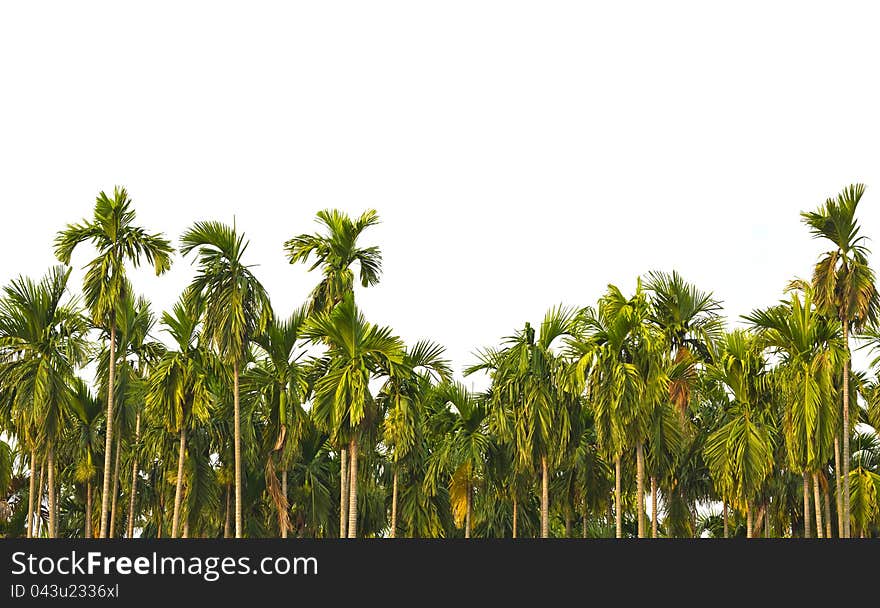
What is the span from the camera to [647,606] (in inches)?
579

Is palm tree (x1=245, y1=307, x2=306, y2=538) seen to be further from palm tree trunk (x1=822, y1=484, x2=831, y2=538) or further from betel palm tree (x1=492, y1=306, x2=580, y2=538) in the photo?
palm tree trunk (x1=822, y1=484, x2=831, y2=538)

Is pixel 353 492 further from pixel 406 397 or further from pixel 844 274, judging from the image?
pixel 844 274

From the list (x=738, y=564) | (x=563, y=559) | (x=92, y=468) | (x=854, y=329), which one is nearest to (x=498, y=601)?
(x=563, y=559)

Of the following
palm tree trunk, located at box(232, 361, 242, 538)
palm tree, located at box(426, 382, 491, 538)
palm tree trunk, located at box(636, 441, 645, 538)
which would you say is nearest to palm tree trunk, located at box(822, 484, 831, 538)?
palm tree trunk, located at box(636, 441, 645, 538)

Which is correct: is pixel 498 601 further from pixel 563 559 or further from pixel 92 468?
pixel 92 468

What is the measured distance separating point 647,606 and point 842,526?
1331cm

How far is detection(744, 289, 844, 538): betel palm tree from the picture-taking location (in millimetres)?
25844

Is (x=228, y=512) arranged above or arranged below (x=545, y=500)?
above

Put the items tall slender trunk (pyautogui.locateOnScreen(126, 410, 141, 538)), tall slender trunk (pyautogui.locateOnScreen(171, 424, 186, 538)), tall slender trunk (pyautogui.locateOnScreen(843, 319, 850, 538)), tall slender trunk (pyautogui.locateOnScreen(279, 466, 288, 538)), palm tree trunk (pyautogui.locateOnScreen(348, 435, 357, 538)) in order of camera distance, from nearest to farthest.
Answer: tall slender trunk (pyautogui.locateOnScreen(843, 319, 850, 538)), palm tree trunk (pyautogui.locateOnScreen(348, 435, 357, 538)), tall slender trunk (pyautogui.locateOnScreen(171, 424, 186, 538)), tall slender trunk (pyautogui.locateOnScreen(279, 466, 288, 538)), tall slender trunk (pyautogui.locateOnScreen(126, 410, 141, 538))

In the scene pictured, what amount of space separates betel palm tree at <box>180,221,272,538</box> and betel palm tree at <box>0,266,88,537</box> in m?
3.42

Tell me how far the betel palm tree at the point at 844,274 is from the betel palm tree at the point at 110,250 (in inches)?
667

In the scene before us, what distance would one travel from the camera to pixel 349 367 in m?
26.4

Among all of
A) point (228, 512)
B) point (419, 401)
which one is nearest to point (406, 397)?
point (419, 401)

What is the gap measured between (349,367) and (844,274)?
500 inches
